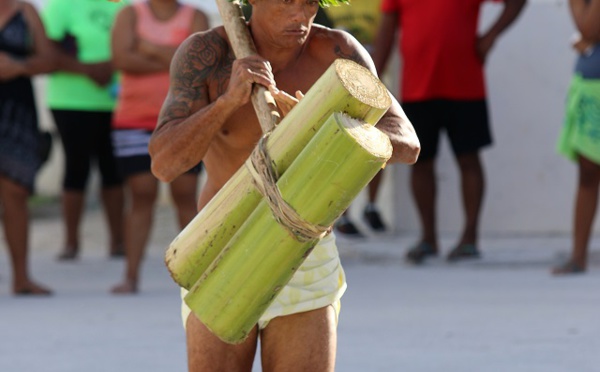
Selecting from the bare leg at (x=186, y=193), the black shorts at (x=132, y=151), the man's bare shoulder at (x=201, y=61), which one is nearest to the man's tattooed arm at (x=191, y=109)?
the man's bare shoulder at (x=201, y=61)

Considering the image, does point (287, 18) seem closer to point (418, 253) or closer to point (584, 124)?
point (584, 124)

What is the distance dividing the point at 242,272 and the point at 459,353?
2539 mm

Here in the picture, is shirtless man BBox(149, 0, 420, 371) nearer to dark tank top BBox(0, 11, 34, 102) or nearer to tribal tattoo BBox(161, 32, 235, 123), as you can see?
tribal tattoo BBox(161, 32, 235, 123)

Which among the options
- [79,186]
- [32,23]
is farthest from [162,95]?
[79,186]

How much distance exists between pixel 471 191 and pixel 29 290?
2.78m

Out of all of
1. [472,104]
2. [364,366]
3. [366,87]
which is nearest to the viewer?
[366,87]

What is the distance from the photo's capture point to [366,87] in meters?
3.06

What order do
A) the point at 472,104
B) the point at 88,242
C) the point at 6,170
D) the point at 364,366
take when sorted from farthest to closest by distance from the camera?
the point at 88,242, the point at 472,104, the point at 6,170, the point at 364,366

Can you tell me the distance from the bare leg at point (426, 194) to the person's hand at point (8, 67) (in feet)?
8.37

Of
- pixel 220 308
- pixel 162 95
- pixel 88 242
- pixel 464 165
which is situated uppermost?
pixel 220 308

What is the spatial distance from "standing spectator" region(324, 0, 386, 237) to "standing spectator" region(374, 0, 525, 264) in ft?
1.92

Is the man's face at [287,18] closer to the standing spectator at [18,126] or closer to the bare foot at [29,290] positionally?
the standing spectator at [18,126]

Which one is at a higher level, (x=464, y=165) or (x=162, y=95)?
(x=162, y=95)

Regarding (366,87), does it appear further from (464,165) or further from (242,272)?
(464,165)
